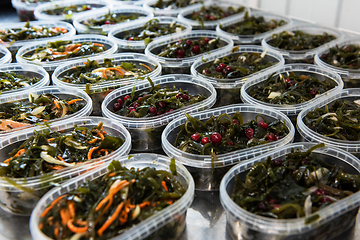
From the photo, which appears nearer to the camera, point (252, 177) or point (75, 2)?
point (252, 177)

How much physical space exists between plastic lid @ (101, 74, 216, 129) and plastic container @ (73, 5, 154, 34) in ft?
5.10

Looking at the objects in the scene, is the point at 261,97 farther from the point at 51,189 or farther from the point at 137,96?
the point at 51,189

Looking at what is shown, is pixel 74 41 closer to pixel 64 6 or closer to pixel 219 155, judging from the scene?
pixel 64 6

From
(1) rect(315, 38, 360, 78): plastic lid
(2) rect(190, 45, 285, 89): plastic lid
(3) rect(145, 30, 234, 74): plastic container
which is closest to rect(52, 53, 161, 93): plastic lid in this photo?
(3) rect(145, 30, 234, 74): plastic container

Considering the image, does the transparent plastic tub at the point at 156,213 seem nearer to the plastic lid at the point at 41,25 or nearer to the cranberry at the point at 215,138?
the cranberry at the point at 215,138

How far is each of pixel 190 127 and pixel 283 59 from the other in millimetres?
1492

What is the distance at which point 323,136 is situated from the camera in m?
2.15

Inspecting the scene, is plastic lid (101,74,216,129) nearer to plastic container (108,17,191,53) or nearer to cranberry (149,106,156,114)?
cranberry (149,106,156,114)

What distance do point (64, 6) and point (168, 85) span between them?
9.79 feet

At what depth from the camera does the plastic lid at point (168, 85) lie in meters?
2.39

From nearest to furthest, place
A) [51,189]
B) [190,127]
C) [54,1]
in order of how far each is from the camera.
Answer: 1. [51,189]
2. [190,127]
3. [54,1]

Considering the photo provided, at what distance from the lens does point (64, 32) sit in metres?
4.09

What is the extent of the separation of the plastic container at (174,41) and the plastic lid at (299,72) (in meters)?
0.67

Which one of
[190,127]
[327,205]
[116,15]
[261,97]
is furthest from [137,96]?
[116,15]
